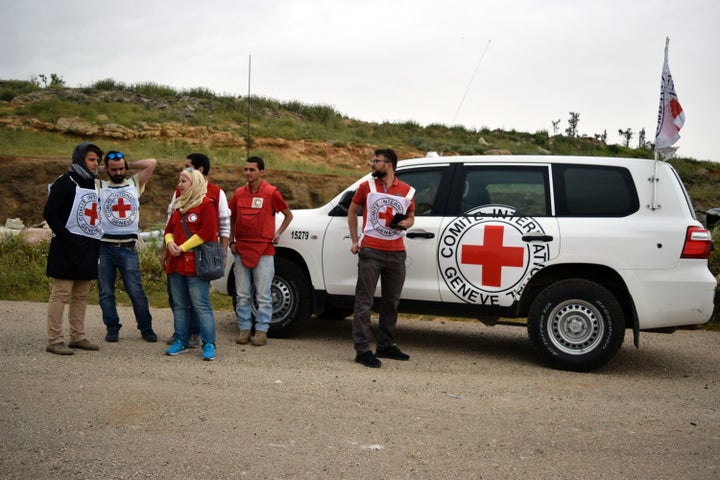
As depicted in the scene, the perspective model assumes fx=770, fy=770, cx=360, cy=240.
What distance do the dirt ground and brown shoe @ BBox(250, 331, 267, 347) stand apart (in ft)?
0.32

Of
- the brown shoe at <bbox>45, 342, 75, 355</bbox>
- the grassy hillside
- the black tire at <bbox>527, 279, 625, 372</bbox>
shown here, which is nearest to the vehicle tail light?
the black tire at <bbox>527, 279, 625, 372</bbox>

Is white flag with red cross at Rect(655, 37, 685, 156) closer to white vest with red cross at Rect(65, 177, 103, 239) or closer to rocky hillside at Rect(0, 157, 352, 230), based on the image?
white vest with red cross at Rect(65, 177, 103, 239)

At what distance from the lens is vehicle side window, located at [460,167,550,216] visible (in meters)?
7.21

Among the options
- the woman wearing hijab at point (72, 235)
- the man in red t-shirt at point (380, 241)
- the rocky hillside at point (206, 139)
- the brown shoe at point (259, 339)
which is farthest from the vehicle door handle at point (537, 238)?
the rocky hillside at point (206, 139)

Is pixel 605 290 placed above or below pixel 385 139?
below

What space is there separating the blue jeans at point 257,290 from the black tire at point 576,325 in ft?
8.37

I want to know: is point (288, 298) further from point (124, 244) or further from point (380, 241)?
point (124, 244)

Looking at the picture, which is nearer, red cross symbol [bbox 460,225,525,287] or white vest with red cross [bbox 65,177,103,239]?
white vest with red cross [bbox 65,177,103,239]

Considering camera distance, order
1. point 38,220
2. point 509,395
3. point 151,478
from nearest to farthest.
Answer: point 151,478 < point 509,395 < point 38,220

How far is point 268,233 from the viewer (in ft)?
24.9

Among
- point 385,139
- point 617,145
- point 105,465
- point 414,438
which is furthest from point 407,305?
point 617,145

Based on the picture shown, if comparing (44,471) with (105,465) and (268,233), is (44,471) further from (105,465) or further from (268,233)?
(268,233)

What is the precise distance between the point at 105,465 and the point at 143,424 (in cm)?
74

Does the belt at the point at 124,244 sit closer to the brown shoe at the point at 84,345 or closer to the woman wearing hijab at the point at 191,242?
the woman wearing hijab at the point at 191,242
